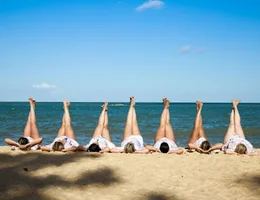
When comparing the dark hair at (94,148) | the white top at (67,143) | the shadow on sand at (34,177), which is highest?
the white top at (67,143)

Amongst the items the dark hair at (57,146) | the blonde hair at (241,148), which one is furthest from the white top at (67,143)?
the blonde hair at (241,148)

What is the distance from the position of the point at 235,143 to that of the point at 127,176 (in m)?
4.33

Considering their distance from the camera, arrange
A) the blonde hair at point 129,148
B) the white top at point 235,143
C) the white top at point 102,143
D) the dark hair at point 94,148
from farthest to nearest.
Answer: the white top at point 102,143, the white top at point 235,143, the dark hair at point 94,148, the blonde hair at point 129,148

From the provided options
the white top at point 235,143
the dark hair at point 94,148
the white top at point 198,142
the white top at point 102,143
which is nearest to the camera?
the dark hair at point 94,148

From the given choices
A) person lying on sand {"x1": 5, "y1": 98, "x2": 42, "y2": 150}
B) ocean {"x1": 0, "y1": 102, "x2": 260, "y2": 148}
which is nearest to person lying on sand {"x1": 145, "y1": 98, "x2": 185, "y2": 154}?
person lying on sand {"x1": 5, "y1": 98, "x2": 42, "y2": 150}

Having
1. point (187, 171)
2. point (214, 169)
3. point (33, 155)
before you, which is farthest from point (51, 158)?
point (214, 169)

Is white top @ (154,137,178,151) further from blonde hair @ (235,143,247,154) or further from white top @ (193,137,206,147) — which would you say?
blonde hair @ (235,143,247,154)

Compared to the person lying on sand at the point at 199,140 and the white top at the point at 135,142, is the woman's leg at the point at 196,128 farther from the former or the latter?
the white top at the point at 135,142

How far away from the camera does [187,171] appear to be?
6.68 m

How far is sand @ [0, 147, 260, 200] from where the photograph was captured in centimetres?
509

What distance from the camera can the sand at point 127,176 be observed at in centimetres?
509

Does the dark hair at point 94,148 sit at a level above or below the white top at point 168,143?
below

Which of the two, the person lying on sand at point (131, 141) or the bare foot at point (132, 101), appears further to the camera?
the bare foot at point (132, 101)

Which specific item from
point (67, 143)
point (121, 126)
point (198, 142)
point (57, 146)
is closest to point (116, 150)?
point (67, 143)
